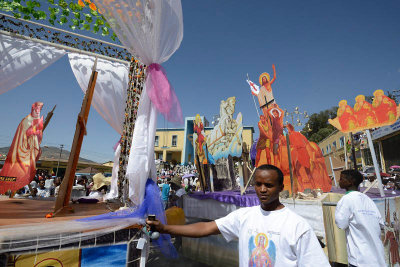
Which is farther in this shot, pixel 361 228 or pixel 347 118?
pixel 347 118

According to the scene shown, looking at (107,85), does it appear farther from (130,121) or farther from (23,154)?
(23,154)

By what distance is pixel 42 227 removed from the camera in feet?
6.51

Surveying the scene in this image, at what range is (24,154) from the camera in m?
5.62

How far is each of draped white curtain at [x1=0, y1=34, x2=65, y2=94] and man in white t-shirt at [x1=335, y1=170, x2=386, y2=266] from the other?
680cm

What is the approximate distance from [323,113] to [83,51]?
110 feet

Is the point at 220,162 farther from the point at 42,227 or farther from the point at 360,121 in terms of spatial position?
the point at 42,227

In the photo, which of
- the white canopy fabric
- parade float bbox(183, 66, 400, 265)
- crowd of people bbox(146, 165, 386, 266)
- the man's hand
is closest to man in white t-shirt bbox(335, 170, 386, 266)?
parade float bbox(183, 66, 400, 265)

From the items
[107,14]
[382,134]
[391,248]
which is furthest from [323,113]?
[107,14]

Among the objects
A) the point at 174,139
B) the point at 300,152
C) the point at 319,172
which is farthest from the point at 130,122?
the point at 174,139

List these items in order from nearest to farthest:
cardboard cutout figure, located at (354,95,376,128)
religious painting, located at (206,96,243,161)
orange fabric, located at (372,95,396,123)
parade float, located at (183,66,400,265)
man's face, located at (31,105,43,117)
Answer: parade float, located at (183,66,400,265) < orange fabric, located at (372,95,396,123) < cardboard cutout figure, located at (354,95,376,128) < man's face, located at (31,105,43,117) < religious painting, located at (206,96,243,161)

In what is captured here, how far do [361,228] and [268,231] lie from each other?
192cm

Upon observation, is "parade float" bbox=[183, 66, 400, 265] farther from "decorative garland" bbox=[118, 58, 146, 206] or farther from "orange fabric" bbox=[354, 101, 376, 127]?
"decorative garland" bbox=[118, 58, 146, 206]

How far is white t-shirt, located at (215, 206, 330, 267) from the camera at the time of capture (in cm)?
126

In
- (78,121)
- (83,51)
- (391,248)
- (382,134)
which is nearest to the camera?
(78,121)
